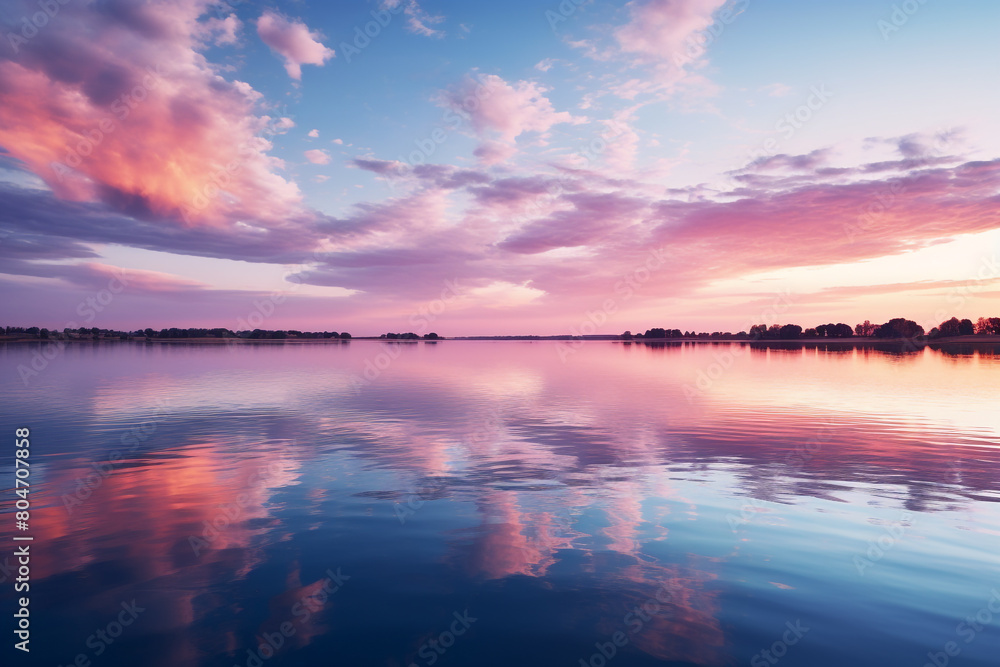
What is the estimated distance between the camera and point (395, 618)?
901 centimetres

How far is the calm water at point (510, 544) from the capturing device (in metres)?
8.41

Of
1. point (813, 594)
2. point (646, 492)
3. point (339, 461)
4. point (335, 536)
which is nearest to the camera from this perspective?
point (813, 594)

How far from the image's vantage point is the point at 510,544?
1222 centimetres

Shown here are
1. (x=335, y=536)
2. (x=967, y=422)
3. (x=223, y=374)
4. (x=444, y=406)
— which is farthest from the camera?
(x=223, y=374)

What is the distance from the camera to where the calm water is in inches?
331

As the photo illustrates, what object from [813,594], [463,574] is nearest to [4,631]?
[463,574]

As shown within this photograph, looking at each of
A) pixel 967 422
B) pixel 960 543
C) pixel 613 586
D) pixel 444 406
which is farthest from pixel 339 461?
pixel 967 422

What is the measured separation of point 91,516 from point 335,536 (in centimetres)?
753

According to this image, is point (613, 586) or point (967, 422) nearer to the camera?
point (613, 586)

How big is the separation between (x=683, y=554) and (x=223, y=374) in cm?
6234

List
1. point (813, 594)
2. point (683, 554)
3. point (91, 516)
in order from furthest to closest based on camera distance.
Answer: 1. point (91, 516)
2. point (683, 554)
3. point (813, 594)

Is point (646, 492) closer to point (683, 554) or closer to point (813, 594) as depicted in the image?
point (683, 554)

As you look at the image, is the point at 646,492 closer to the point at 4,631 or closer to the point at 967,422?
the point at 4,631

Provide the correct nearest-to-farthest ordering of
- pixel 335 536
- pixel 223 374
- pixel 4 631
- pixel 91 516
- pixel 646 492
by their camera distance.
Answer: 1. pixel 4 631
2. pixel 335 536
3. pixel 91 516
4. pixel 646 492
5. pixel 223 374
